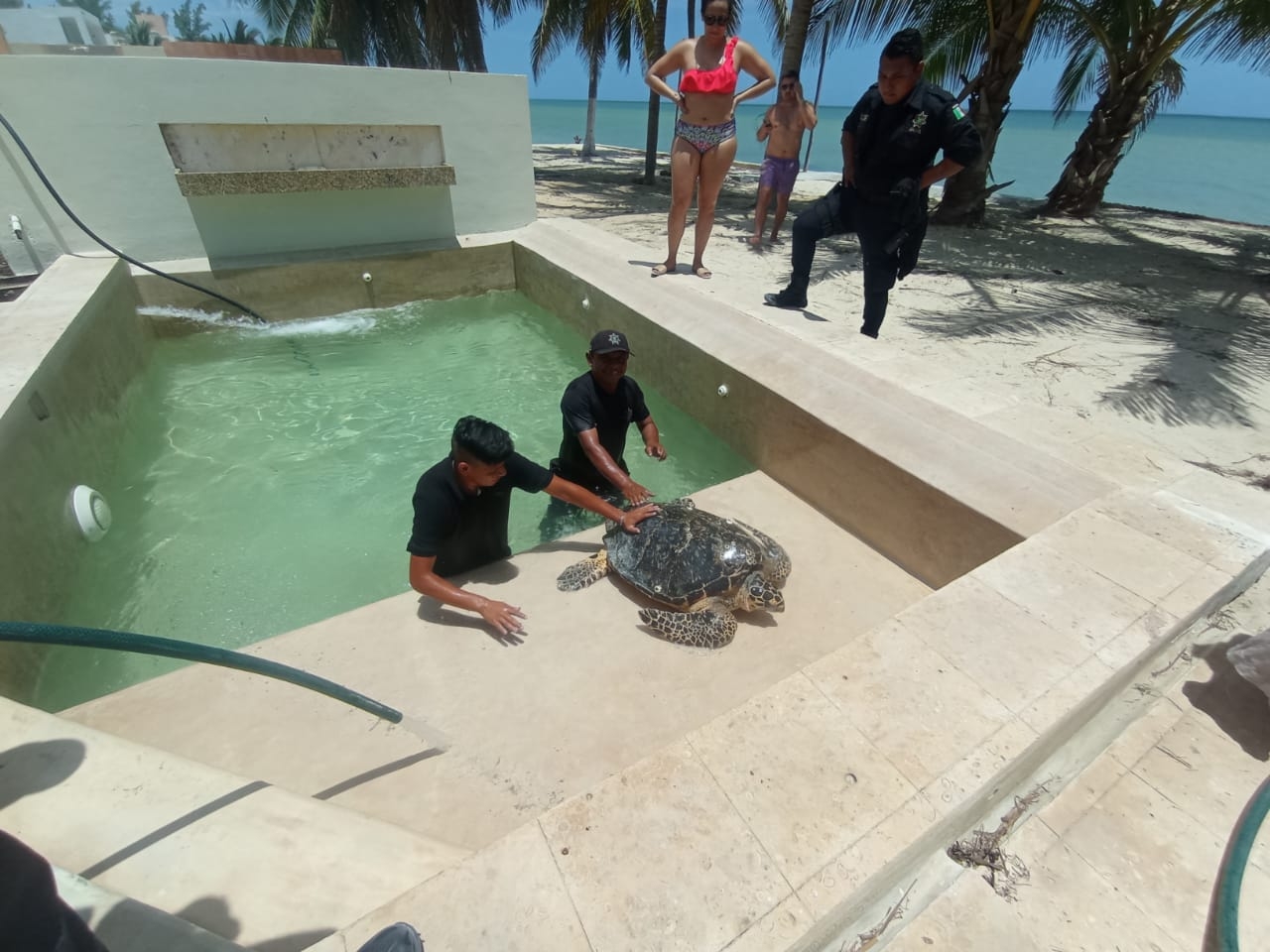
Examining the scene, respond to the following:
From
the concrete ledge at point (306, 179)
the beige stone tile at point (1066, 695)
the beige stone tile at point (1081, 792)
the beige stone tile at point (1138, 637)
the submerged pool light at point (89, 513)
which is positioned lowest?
the submerged pool light at point (89, 513)

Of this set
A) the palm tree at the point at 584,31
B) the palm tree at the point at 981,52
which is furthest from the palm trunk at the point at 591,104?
the palm tree at the point at 981,52

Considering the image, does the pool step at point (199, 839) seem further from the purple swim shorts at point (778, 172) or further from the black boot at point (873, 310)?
the purple swim shorts at point (778, 172)

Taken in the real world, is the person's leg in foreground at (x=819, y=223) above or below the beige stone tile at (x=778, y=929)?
above

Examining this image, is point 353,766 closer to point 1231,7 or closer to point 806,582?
point 806,582

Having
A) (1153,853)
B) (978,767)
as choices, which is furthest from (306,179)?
(1153,853)

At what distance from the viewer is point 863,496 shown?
11.8 ft

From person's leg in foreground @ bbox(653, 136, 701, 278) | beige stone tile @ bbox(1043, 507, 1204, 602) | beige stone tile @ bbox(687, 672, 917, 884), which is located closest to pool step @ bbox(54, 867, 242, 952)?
beige stone tile @ bbox(687, 672, 917, 884)

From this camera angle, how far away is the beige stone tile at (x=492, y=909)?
4.14 feet

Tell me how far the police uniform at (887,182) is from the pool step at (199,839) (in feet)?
A: 15.8

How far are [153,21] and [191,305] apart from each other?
6212cm

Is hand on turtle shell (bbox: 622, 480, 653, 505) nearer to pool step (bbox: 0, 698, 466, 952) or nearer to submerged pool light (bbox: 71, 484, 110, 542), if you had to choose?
pool step (bbox: 0, 698, 466, 952)

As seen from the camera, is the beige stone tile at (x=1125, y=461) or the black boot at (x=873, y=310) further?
the black boot at (x=873, y=310)

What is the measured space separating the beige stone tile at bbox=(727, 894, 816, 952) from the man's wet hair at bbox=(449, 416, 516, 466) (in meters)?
1.88

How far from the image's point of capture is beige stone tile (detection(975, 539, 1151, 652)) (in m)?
2.08
